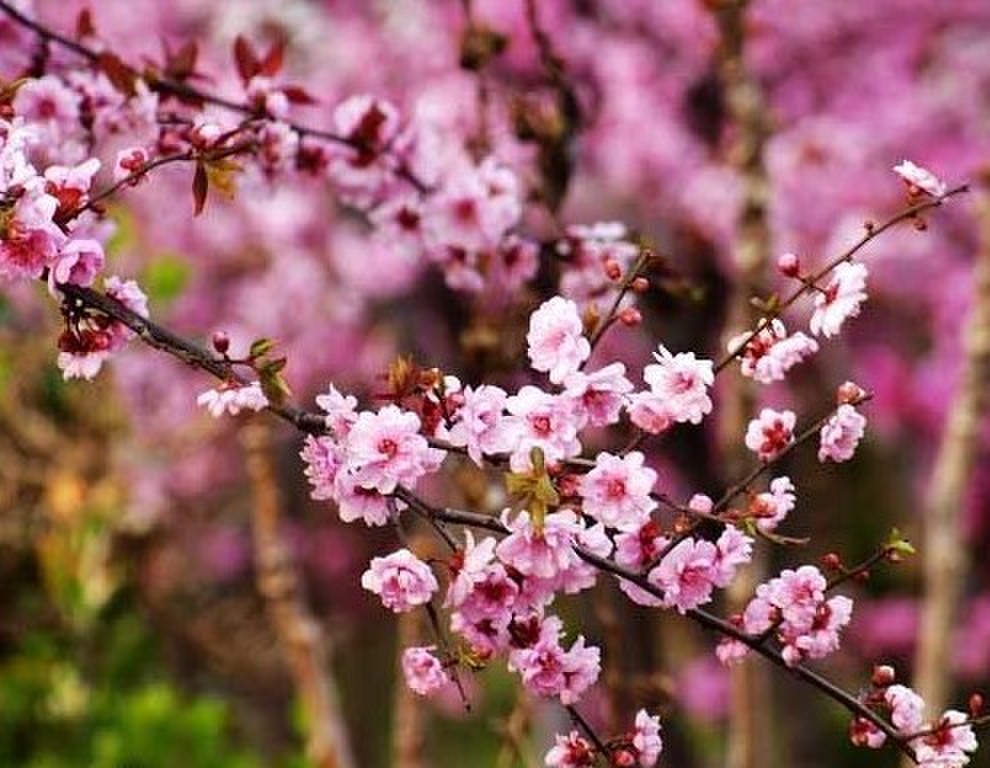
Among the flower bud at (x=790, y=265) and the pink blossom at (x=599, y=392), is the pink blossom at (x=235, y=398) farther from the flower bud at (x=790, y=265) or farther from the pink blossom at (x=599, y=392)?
the flower bud at (x=790, y=265)

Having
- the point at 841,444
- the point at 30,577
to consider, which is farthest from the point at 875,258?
the point at 841,444

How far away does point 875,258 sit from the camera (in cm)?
748

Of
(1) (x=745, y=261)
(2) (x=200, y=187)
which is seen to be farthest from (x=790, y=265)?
(1) (x=745, y=261)

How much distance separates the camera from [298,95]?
2.60 meters

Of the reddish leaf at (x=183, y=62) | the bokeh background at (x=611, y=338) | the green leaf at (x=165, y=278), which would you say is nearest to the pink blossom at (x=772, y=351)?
the reddish leaf at (x=183, y=62)

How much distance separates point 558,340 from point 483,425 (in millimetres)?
115

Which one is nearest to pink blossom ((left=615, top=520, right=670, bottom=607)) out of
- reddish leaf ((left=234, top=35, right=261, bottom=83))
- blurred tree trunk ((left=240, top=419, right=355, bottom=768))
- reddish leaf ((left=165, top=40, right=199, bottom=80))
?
reddish leaf ((left=234, top=35, right=261, bottom=83))

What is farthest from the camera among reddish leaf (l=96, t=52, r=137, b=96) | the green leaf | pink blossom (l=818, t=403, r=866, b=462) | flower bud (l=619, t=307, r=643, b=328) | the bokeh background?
the bokeh background

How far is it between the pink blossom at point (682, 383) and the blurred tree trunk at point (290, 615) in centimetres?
235

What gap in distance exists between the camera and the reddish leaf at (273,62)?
255cm

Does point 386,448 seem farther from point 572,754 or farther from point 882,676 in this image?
point 882,676

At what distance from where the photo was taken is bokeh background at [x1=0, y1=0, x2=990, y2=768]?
564cm

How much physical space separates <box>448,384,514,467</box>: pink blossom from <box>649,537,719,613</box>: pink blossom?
198 millimetres

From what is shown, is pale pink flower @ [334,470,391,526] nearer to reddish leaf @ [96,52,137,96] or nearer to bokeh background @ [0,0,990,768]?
reddish leaf @ [96,52,137,96]
